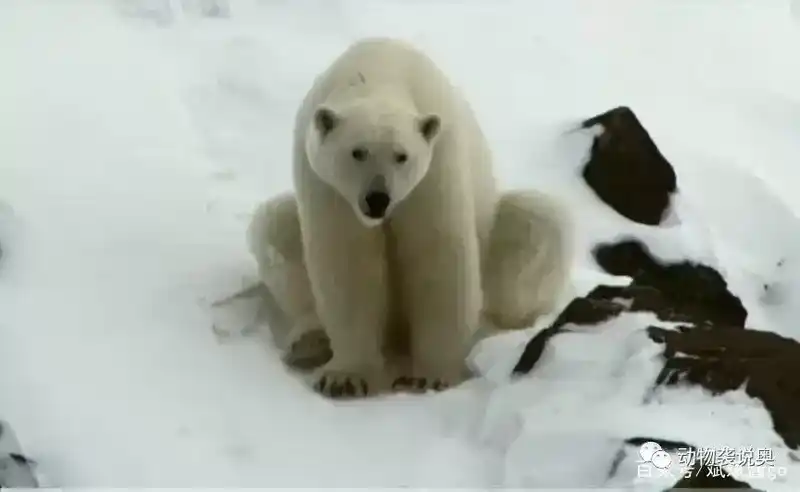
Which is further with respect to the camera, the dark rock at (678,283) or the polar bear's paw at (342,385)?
the dark rock at (678,283)

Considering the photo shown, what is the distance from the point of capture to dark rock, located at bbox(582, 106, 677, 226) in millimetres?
3758

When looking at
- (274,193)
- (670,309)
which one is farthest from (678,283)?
(274,193)

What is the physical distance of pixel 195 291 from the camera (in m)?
2.95

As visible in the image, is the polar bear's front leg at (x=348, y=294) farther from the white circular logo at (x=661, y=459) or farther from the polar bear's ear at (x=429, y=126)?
the white circular logo at (x=661, y=459)

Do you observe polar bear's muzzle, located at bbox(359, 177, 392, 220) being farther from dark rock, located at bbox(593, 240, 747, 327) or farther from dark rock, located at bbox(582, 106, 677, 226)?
dark rock, located at bbox(582, 106, 677, 226)

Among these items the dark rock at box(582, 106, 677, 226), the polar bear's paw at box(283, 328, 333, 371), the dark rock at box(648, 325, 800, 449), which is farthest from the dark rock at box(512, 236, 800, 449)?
the dark rock at box(582, 106, 677, 226)

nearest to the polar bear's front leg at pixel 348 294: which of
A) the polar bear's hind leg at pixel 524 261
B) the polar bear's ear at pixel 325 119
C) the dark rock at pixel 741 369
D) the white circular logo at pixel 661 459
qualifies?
the polar bear's ear at pixel 325 119

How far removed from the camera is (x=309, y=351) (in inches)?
107

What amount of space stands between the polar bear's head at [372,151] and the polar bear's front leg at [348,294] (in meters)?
0.17

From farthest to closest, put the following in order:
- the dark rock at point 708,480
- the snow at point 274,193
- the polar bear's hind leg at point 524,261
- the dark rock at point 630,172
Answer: the dark rock at point 630,172, the polar bear's hind leg at point 524,261, the snow at point 274,193, the dark rock at point 708,480

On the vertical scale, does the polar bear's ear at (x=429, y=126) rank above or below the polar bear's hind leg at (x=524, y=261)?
above

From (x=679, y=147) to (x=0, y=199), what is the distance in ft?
8.68

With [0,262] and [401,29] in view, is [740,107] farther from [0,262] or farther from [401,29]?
[0,262]

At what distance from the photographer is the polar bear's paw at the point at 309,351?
270 cm
